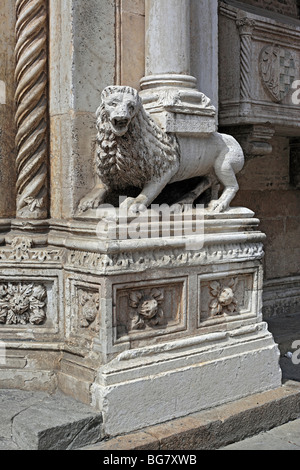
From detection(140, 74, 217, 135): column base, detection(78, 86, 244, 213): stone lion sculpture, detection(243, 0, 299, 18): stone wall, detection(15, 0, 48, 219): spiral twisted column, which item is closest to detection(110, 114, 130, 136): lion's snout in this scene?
detection(78, 86, 244, 213): stone lion sculpture

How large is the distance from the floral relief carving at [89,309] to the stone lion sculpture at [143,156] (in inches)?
22.5

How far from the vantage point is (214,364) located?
12.9ft

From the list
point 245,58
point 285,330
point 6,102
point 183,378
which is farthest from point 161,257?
point 285,330

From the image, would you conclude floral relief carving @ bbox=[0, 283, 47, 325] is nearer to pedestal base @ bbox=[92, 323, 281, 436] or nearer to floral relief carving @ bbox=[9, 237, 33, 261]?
floral relief carving @ bbox=[9, 237, 33, 261]

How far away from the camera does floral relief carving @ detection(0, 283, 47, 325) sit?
3889mm

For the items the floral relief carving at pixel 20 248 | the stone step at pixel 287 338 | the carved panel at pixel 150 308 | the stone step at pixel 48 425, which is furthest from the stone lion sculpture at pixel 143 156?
the stone step at pixel 287 338

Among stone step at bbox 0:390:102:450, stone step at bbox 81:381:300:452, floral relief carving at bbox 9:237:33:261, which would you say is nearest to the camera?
stone step at bbox 0:390:102:450

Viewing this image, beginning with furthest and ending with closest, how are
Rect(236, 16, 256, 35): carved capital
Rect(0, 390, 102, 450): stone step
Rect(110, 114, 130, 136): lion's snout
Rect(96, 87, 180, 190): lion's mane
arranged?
Rect(236, 16, 256, 35): carved capital
Rect(96, 87, 180, 190): lion's mane
Rect(110, 114, 130, 136): lion's snout
Rect(0, 390, 102, 450): stone step

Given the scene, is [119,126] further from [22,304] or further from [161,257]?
[22,304]

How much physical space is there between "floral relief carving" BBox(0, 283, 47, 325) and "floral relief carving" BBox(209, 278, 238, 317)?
3.68 ft

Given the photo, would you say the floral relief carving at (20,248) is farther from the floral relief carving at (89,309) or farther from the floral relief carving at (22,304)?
the floral relief carving at (89,309)

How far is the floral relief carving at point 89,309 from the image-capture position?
3.58 meters
